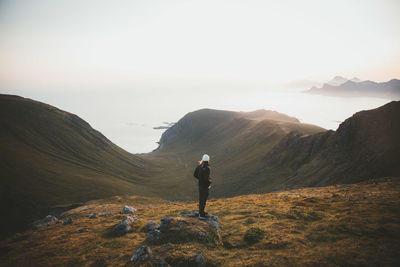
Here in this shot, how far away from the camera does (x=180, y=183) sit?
150250 millimetres

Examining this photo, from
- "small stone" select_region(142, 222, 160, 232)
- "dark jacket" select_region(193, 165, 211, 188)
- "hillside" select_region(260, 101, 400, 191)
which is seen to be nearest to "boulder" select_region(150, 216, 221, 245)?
"small stone" select_region(142, 222, 160, 232)

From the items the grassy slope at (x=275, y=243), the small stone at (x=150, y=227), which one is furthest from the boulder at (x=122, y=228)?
the small stone at (x=150, y=227)

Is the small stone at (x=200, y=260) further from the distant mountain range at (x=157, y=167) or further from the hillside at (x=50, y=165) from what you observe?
the hillside at (x=50, y=165)

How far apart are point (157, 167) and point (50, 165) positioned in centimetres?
8984

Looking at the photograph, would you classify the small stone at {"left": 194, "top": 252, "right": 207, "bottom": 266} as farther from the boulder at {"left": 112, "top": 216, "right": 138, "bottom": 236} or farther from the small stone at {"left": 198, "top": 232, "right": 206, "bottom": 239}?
the boulder at {"left": 112, "top": 216, "right": 138, "bottom": 236}

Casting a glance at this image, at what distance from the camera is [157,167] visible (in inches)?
7844

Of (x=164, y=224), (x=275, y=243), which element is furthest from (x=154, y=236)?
(x=275, y=243)

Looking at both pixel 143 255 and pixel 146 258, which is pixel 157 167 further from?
pixel 146 258

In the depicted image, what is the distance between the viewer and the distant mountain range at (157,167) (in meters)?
68.7

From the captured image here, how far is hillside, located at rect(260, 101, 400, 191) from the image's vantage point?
59.0 metres

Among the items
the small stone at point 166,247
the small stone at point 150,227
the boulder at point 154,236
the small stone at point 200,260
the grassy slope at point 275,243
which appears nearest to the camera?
the small stone at point 200,260

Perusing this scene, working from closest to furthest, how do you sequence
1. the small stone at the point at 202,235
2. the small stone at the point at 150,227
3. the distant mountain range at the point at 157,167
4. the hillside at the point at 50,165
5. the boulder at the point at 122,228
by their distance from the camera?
the small stone at the point at 202,235, the small stone at the point at 150,227, the boulder at the point at 122,228, the distant mountain range at the point at 157,167, the hillside at the point at 50,165

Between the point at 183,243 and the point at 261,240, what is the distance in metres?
6.59

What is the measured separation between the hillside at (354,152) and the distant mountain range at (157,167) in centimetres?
31
